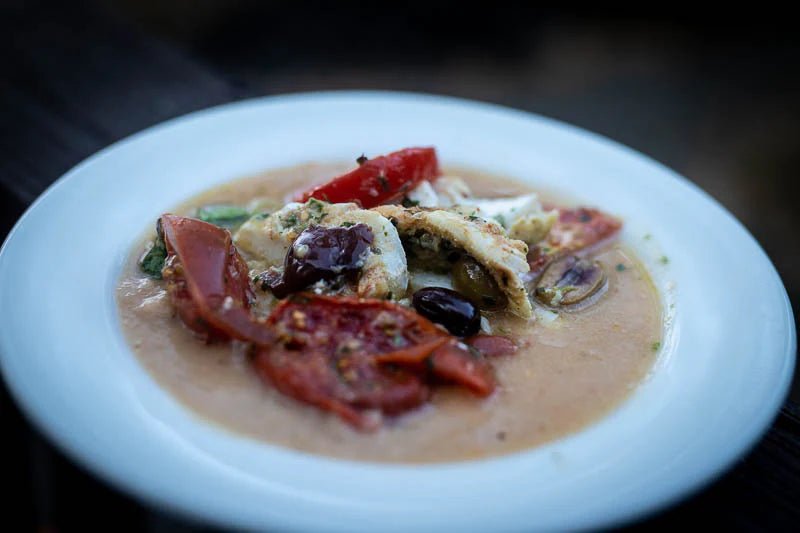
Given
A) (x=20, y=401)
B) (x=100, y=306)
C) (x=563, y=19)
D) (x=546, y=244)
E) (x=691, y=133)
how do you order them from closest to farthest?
(x=20, y=401) < (x=100, y=306) < (x=546, y=244) < (x=691, y=133) < (x=563, y=19)

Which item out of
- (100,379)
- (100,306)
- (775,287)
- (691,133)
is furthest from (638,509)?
(691,133)

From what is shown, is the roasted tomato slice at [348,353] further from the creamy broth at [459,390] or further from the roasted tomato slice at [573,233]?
the roasted tomato slice at [573,233]

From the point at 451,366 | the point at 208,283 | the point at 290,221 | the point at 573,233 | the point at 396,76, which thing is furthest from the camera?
the point at 396,76

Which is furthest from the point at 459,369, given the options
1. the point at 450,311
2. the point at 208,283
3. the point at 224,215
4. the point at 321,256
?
the point at 224,215

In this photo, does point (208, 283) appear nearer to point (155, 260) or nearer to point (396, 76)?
point (155, 260)

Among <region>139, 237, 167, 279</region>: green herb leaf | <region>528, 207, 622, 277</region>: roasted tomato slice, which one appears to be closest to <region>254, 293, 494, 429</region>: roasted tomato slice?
<region>139, 237, 167, 279</region>: green herb leaf

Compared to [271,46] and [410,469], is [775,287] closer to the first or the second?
[410,469]
